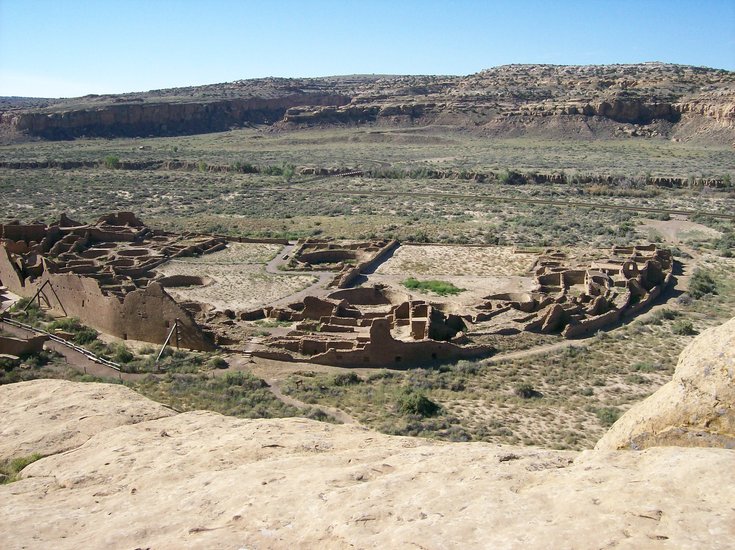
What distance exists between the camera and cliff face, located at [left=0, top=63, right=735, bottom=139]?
106500mm

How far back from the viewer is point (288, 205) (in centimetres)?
5834

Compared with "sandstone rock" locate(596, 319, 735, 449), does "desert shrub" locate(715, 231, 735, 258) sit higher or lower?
lower

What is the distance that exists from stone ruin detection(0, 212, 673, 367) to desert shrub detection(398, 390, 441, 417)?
3700 millimetres

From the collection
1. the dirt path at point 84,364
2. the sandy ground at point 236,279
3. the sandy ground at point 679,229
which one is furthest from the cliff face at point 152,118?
the dirt path at point 84,364

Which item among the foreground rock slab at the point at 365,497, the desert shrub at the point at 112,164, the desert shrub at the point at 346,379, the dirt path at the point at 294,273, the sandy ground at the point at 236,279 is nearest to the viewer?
the foreground rock slab at the point at 365,497

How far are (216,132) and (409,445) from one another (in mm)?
128688

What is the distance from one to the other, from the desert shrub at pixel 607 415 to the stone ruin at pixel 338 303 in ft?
17.5

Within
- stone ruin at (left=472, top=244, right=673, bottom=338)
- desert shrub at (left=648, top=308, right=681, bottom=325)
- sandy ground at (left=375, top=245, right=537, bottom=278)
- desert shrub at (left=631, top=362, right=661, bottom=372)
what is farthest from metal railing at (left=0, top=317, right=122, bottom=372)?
desert shrub at (left=648, top=308, right=681, bottom=325)

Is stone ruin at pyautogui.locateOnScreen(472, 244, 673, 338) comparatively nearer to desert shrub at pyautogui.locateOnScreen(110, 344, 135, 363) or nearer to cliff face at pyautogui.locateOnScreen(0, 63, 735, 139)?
desert shrub at pyautogui.locateOnScreen(110, 344, 135, 363)

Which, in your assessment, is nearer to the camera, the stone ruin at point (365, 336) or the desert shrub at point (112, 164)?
the stone ruin at point (365, 336)

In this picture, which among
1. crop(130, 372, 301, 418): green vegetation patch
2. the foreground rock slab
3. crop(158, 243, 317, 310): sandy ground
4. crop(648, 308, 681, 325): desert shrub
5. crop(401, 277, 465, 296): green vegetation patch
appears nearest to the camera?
the foreground rock slab

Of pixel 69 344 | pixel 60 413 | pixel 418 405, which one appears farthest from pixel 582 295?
pixel 60 413

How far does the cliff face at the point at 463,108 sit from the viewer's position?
10650 cm

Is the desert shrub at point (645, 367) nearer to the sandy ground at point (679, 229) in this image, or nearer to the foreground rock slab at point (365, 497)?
the foreground rock slab at point (365, 497)
